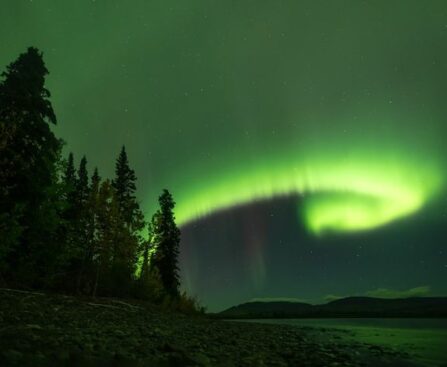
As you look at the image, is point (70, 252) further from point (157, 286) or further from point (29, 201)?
point (157, 286)

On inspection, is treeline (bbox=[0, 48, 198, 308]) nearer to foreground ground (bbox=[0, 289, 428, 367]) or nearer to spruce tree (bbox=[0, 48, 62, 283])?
spruce tree (bbox=[0, 48, 62, 283])

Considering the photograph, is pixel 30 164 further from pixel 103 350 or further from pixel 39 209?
pixel 103 350

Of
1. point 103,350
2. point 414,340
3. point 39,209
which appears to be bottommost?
point 103,350

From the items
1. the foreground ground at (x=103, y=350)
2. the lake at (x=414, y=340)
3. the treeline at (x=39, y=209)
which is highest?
the treeline at (x=39, y=209)

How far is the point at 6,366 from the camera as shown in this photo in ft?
21.2

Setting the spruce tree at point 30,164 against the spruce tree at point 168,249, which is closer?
the spruce tree at point 30,164

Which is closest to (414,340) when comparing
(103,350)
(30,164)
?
(103,350)

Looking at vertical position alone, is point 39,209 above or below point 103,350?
above

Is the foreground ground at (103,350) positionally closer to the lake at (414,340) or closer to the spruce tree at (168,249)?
the lake at (414,340)

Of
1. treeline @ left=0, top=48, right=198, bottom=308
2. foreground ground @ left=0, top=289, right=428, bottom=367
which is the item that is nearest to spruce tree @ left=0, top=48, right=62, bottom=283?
treeline @ left=0, top=48, right=198, bottom=308

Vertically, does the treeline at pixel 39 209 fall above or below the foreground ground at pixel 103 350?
above

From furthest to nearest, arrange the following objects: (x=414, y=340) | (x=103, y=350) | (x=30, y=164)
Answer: (x=30, y=164), (x=414, y=340), (x=103, y=350)

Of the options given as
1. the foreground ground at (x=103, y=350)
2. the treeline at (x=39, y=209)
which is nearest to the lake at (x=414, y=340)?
the foreground ground at (x=103, y=350)

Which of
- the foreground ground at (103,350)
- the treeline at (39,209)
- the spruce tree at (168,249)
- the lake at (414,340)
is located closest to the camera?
the foreground ground at (103,350)
